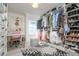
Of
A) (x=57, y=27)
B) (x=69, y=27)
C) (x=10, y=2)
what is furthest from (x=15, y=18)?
(x=69, y=27)

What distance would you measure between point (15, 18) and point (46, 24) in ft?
1.66

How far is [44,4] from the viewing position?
77.9 inches

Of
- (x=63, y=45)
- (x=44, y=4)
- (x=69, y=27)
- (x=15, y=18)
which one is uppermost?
(x=44, y=4)

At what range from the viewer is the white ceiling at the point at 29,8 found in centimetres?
197

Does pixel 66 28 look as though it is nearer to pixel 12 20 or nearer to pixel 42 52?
pixel 42 52

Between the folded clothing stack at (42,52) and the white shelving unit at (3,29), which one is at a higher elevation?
the white shelving unit at (3,29)

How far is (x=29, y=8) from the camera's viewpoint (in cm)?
199

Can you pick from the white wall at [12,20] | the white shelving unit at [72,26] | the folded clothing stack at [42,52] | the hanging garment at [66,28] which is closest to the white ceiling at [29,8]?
the white wall at [12,20]

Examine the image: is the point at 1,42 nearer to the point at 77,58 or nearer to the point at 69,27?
the point at 69,27

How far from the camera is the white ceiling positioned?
6.46 feet

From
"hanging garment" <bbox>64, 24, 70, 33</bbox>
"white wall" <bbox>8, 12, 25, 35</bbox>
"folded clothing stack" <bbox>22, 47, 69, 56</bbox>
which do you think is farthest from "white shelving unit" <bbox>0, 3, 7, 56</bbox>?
"hanging garment" <bbox>64, 24, 70, 33</bbox>

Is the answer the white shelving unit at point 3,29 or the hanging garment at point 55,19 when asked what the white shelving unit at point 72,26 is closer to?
the hanging garment at point 55,19

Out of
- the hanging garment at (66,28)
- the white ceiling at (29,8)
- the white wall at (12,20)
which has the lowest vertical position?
the hanging garment at (66,28)

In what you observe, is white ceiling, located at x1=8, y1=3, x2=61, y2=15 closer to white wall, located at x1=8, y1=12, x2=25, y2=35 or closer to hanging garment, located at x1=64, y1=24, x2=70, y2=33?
white wall, located at x1=8, y1=12, x2=25, y2=35
